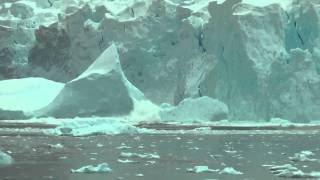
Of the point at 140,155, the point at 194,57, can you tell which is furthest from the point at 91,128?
the point at 194,57

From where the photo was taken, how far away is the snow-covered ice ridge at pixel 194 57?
3444cm

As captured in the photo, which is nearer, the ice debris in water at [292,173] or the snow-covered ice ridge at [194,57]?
the ice debris in water at [292,173]

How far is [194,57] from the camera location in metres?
41.0

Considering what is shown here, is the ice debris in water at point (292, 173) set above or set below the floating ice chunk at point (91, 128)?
below

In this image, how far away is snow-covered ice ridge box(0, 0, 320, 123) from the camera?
34438 mm

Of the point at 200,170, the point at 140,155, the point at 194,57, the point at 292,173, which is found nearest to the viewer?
the point at 292,173

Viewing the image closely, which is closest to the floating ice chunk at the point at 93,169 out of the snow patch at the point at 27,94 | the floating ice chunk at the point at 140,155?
the floating ice chunk at the point at 140,155

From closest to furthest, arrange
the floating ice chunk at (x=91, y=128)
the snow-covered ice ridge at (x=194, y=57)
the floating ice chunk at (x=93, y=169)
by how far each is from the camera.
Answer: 1. the floating ice chunk at (x=93, y=169)
2. the floating ice chunk at (x=91, y=128)
3. the snow-covered ice ridge at (x=194, y=57)

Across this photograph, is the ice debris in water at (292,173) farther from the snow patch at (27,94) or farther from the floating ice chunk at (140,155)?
the snow patch at (27,94)

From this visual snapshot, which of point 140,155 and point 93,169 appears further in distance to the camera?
point 140,155

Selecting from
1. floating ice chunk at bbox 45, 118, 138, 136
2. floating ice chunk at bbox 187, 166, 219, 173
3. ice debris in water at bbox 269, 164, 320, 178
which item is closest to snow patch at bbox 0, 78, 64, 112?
floating ice chunk at bbox 45, 118, 138, 136

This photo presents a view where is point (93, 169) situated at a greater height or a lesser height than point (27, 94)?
lesser

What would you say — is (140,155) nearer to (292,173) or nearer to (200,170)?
(200,170)

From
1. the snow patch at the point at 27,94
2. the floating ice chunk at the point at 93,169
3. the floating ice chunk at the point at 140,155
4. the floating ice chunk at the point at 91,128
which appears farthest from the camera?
the snow patch at the point at 27,94
